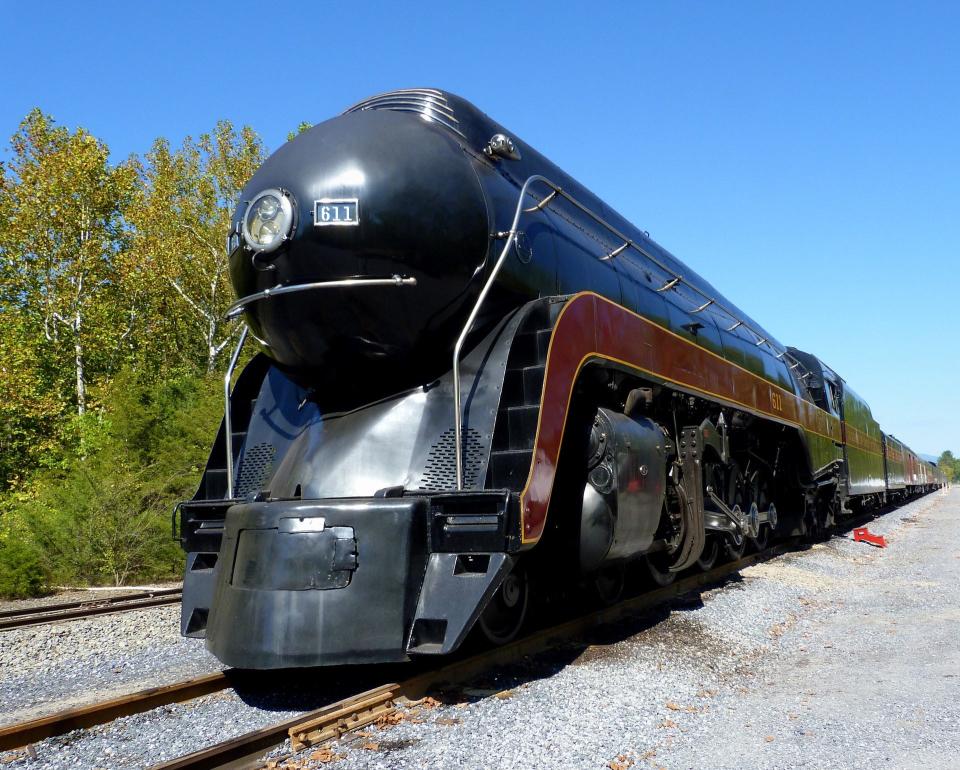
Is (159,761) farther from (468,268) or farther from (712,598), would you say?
(712,598)

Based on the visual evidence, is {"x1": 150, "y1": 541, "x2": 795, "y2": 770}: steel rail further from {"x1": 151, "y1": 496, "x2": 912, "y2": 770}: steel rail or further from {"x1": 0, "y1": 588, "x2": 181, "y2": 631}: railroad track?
{"x1": 0, "y1": 588, "x2": 181, "y2": 631}: railroad track

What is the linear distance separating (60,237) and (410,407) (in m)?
20.4

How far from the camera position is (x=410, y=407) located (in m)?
4.58

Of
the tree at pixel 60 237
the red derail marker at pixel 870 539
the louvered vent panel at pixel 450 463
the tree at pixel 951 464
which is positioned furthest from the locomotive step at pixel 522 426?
the tree at pixel 951 464

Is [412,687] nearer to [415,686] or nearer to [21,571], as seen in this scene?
[415,686]

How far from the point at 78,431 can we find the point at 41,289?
5179 millimetres

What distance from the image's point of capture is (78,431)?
18953mm

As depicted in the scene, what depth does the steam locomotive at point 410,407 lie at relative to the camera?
3.85 metres

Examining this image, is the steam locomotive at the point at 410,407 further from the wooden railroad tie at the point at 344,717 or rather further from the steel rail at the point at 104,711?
the steel rail at the point at 104,711

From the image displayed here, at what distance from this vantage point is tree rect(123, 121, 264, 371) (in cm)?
2286

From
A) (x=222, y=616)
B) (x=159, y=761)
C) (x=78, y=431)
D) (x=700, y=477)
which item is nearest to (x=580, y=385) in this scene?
(x=700, y=477)

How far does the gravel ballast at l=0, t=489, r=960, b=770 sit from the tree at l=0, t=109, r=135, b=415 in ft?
56.6

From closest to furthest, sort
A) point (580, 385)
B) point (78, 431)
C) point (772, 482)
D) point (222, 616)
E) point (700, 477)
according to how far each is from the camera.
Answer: point (222, 616)
point (580, 385)
point (700, 477)
point (772, 482)
point (78, 431)

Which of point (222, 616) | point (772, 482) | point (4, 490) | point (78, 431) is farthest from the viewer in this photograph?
point (4, 490)
